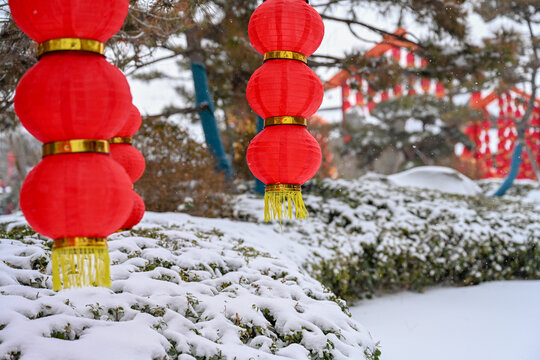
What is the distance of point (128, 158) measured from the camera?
3213 millimetres

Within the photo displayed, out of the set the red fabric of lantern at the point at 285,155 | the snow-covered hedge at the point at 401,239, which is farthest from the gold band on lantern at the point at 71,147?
the snow-covered hedge at the point at 401,239

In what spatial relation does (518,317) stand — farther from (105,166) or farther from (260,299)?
(105,166)

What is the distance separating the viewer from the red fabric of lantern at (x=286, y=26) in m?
2.55

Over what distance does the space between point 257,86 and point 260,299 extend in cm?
187

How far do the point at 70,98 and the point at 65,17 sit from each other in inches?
11.9

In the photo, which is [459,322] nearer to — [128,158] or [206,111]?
[128,158]

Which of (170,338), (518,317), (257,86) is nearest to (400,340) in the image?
(518,317)

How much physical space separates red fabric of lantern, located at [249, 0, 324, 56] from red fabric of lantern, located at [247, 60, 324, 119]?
0.09 meters

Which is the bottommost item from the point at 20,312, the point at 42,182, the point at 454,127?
the point at 20,312

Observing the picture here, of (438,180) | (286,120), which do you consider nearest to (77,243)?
(286,120)

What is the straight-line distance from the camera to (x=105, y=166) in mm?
1817

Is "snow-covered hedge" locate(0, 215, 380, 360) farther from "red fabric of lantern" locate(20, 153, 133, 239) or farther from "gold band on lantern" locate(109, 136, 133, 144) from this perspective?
"red fabric of lantern" locate(20, 153, 133, 239)

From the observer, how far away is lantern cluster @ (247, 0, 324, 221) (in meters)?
2.54

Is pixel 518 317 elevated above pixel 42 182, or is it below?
below
